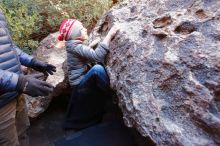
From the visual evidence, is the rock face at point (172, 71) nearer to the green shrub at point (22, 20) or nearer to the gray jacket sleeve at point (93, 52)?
the gray jacket sleeve at point (93, 52)

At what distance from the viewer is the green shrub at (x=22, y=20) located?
4.21m

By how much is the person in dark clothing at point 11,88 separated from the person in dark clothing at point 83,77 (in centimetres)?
53

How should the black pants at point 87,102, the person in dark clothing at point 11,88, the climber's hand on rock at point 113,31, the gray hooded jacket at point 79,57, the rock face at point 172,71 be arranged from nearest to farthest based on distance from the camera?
1. the rock face at point 172,71
2. the person in dark clothing at point 11,88
3. the climber's hand on rock at point 113,31
4. the gray hooded jacket at point 79,57
5. the black pants at point 87,102

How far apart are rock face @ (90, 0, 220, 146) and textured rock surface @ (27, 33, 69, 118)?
1173 millimetres

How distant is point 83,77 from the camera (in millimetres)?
3088

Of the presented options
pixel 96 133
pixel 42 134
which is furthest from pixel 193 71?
pixel 42 134

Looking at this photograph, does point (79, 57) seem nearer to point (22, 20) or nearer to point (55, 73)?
point (55, 73)

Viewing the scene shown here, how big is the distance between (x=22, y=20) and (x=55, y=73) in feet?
3.80

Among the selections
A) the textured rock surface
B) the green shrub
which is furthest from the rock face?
the green shrub

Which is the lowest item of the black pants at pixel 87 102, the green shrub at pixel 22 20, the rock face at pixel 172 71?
the black pants at pixel 87 102

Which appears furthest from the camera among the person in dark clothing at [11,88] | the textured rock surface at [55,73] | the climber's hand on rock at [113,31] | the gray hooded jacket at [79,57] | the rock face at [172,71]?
the textured rock surface at [55,73]

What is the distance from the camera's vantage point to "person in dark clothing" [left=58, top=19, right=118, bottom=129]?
2.80 metres

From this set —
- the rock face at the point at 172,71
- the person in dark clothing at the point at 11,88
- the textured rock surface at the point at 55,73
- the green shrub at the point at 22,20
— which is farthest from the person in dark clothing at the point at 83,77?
the green shrub at the point at 22,20

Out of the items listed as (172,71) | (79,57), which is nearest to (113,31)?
(79,57)
